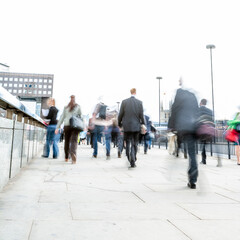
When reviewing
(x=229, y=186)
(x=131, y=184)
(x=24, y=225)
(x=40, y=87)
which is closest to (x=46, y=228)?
(x=24, y=225)

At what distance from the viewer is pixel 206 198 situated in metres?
3.68

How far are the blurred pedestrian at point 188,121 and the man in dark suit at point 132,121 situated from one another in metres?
2.46

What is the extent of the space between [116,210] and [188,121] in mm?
2012

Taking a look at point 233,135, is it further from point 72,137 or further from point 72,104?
point 72,104

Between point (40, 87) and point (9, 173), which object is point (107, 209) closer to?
point (9, 173)

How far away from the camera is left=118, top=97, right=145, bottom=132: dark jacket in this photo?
695cm

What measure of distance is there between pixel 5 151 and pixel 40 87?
130m

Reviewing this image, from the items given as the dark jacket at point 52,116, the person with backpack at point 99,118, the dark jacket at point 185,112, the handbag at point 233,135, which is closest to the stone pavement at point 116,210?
the dark jacket at point 185,112

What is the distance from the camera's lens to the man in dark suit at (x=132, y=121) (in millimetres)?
6956

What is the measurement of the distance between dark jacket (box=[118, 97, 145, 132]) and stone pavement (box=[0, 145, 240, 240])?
235 cm

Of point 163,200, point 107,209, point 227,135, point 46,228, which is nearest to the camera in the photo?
point 46,228

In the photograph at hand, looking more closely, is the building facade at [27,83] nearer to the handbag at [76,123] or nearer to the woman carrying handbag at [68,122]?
the woman carrying handbag at [68,122]

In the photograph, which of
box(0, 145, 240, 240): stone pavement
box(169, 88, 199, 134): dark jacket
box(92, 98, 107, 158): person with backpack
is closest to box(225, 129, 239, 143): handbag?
box(0, 145, 240, 240): stone pavement

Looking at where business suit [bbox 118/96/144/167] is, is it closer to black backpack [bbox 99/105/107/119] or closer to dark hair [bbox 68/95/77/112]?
dark hair [bbox 68/95/77/112]
